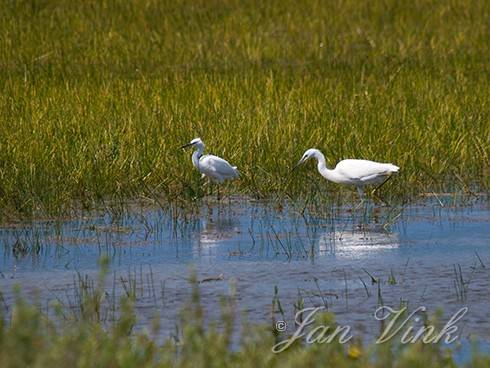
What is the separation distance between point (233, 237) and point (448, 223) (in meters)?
1.64

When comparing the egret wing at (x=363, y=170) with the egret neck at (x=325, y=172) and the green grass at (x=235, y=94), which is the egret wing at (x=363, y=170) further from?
the green grass at (x=235, y=94)

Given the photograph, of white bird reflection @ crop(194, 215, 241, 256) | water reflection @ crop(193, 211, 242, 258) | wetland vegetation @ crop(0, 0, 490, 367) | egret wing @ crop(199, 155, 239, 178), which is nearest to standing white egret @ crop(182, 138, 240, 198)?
egret wing @ crop(199, 155, 239, 178)

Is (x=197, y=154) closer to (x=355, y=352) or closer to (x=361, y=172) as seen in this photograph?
(x=361, y=172)

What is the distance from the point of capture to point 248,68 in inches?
623

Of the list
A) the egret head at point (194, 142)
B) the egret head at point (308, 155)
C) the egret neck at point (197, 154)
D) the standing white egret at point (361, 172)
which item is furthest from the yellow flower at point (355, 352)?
the egret head at point (194, 142)

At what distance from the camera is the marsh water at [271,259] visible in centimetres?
677

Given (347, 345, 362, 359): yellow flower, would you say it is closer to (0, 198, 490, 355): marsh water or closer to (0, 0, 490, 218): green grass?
(0, 198, 490, 355): marsh water

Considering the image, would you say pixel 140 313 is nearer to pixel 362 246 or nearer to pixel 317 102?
pixel 362 246

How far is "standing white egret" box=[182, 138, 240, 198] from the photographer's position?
979 cm

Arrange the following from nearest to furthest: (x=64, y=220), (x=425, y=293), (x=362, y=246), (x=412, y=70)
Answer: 1. (x=425, y=293)
2. (x=362, y=246)
3. (x=64, y=220)
4. (x=412, y=70)

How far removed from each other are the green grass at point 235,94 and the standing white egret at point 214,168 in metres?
0.21

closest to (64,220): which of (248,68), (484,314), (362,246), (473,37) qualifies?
(362,246)

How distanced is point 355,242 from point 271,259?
0.77m

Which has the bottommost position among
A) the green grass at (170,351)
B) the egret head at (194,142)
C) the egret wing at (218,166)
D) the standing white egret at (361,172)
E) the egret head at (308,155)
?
the green grass at (170,351)
